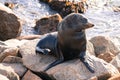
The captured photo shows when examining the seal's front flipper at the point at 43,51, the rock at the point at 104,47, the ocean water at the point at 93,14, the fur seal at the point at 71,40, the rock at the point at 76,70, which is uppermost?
the fur seal at the point at 71,40

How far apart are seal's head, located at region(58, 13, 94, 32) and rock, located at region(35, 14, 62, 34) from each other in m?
6.12

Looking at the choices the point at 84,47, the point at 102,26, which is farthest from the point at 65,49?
the point at 102,26

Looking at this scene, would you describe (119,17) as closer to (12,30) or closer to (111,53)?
(12,30)

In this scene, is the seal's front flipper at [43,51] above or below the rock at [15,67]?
above

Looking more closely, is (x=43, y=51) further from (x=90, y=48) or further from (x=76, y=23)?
(x=90, y=48)

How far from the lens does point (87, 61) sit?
695 centimetres

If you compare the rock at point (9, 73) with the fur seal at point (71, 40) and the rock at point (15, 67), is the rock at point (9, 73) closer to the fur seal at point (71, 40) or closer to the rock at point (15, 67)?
the rock at point (15, 67)

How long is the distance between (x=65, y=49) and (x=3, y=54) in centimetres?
163

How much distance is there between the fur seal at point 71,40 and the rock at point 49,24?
574cm

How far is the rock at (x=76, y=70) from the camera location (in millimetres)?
6637

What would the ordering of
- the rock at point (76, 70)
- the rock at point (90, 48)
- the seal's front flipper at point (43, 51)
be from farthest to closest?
the rock at point (90, 48)
the seal's front flipper at point (43, 51)
the rock at point (76, 70)

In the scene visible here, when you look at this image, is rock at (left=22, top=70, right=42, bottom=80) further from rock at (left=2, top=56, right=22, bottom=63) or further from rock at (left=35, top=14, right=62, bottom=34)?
rock at (left=35, top=14, right=62, bottom=34)

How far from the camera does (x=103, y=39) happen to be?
9.19 metres

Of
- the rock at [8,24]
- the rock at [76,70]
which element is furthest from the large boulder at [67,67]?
the rock at [8,24]
